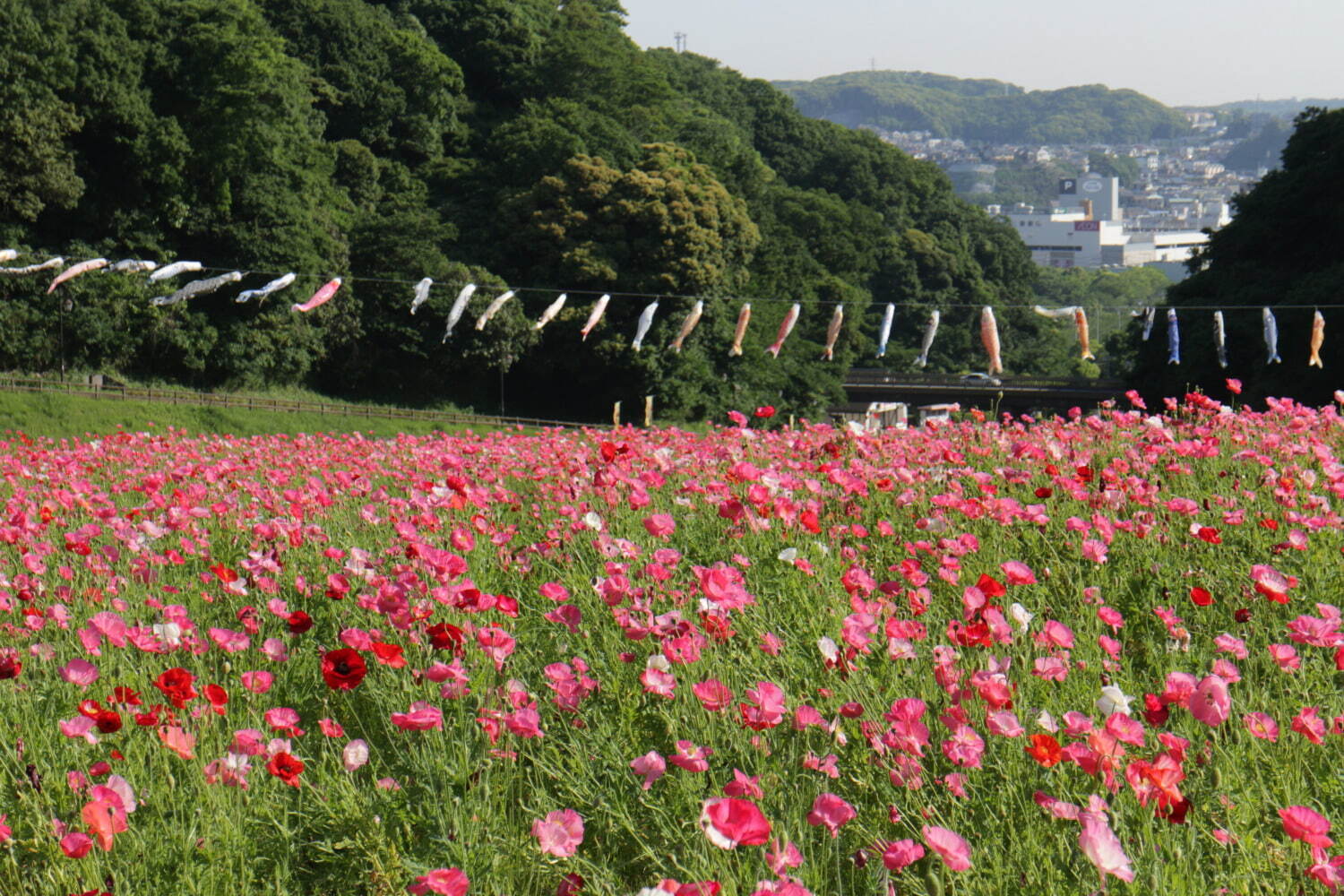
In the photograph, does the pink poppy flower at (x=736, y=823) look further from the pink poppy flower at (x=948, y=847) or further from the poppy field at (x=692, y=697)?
the pink poppy flower at (x=948, y=847)

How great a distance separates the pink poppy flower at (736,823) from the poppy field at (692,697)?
11 mm

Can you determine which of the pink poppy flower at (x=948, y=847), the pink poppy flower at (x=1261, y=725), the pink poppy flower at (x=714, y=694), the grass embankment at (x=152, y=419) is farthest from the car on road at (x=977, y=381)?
the pink poppy flower at (x=948, y=847)

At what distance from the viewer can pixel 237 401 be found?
113 ft

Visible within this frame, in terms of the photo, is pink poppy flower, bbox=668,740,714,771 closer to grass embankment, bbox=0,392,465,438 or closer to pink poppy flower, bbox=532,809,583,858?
pink poppy flower, bbox=532,809,583,858

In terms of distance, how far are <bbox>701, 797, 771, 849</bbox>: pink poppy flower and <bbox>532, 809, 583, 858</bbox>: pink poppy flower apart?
0.36 meters

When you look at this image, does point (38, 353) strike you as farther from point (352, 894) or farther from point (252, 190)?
point (352, 894)

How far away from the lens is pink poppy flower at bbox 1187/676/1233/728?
257 cm

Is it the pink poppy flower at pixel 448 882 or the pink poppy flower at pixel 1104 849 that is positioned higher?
the pink poppy flower at pixel 1104 849

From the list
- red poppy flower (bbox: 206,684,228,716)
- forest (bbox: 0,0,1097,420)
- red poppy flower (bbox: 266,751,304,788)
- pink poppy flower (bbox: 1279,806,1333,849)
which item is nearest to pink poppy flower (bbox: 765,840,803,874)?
pink poppy flower (bbox: 1279,806,1333,849)

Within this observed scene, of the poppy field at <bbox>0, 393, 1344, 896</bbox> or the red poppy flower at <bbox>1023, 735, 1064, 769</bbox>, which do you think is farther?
the poppy field at <bbox>0, 393, 1344, 896</bbox>

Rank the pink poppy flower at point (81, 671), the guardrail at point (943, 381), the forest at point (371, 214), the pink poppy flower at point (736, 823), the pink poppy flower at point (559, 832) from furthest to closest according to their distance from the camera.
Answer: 1. the guardrail at point (943, 381)
2. the forest at point (371, 214)
3. the pink poppy flower at point (81, 671)
4. the pink poppy flower at point (559, 832)
5. the pink poppy flower at point (736, 823)

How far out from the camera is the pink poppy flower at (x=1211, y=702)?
257 cm

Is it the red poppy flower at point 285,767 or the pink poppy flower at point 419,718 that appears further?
the pink poppy flower at point 419,718

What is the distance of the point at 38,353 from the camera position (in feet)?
115
